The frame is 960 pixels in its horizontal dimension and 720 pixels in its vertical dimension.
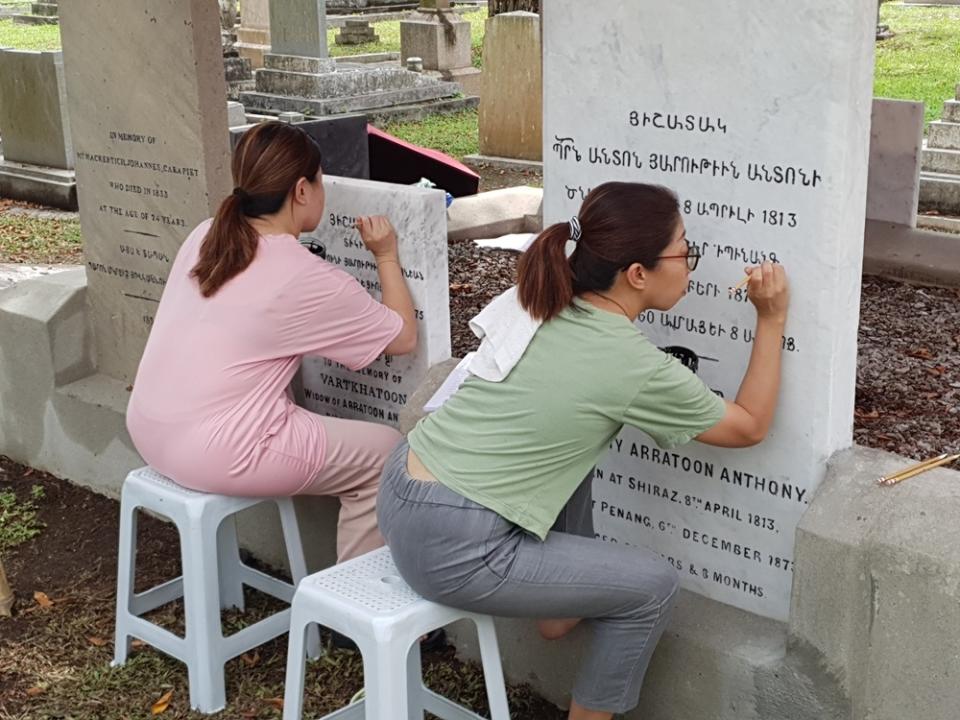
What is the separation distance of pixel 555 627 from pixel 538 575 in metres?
0.47

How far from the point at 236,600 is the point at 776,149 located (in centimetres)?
223

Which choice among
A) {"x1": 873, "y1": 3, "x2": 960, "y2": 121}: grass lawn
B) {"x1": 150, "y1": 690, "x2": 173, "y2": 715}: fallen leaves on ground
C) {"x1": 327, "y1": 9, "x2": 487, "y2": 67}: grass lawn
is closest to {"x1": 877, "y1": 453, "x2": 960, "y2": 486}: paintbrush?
{"x1": 150, "y1": 690, "x2": 173, "y2": 715}: fallen leaves on ground

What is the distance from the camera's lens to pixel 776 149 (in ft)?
8.98

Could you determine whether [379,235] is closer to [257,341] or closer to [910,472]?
[257,341]

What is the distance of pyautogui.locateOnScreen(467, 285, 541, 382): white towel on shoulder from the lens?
104 inches

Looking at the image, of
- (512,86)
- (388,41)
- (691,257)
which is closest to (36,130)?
(512,86)

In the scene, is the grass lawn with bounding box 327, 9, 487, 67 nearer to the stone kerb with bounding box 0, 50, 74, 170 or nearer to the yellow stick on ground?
the stone kerb with bounding box 0, 50, 74, 170

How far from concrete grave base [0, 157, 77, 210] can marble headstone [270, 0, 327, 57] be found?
432 centimetres

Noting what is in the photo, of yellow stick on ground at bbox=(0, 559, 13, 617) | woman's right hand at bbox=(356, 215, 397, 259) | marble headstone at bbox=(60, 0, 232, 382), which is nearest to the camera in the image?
woman's right hand at bbox=(356, 215, 397, 259)

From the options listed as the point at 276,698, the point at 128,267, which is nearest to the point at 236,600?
the point at 276,698

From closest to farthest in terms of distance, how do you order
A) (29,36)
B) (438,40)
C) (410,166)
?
(410,166), (438,40), (29,36)

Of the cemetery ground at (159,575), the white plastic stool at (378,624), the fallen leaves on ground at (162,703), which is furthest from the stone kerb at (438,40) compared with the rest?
the white plastic stool at (378,624)

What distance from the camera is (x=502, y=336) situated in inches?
105

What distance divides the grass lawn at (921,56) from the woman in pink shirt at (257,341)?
30.2ft
